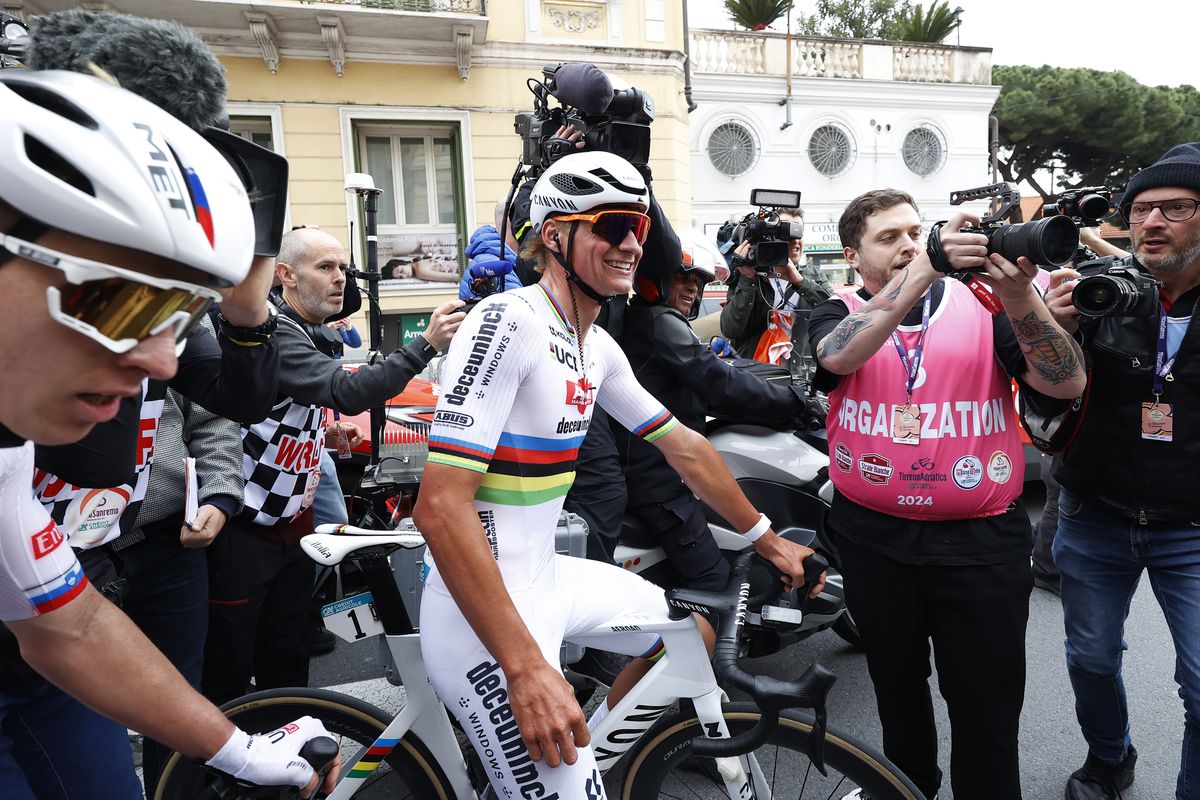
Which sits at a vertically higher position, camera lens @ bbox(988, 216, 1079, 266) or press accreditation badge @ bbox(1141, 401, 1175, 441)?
camera lens @ bbox(988, 216, 1079, 266)

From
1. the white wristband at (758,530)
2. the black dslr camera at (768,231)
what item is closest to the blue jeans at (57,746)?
the white wristband at (758,530)

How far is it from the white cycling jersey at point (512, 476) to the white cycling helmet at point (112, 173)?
2.33 ft

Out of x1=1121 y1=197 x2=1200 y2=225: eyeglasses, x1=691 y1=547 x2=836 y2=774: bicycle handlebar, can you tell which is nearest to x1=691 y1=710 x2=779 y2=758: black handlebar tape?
x1=691 y1=547 x2=836 y2=774: bicycle handlebar

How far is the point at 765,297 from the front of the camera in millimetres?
4508

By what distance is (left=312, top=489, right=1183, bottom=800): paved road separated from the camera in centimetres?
285

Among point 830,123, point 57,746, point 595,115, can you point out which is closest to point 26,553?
point 57,746

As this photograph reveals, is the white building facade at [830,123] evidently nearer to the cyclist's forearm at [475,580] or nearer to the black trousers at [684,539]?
the black trousers at [684,539]

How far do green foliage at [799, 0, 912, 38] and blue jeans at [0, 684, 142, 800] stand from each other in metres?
30.2

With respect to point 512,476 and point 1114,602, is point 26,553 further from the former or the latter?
point 1114,602

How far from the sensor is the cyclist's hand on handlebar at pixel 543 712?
58.9 inches

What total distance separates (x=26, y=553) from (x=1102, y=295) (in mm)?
2425

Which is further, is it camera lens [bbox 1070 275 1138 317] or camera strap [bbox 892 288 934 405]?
camera strap [bbox 892 288 934 405]

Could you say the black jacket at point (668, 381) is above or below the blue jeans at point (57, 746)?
above

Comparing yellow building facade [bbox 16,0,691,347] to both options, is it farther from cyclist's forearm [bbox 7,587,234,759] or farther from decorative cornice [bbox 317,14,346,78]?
cyclist's forearm [bbox 7,587,234,759]
